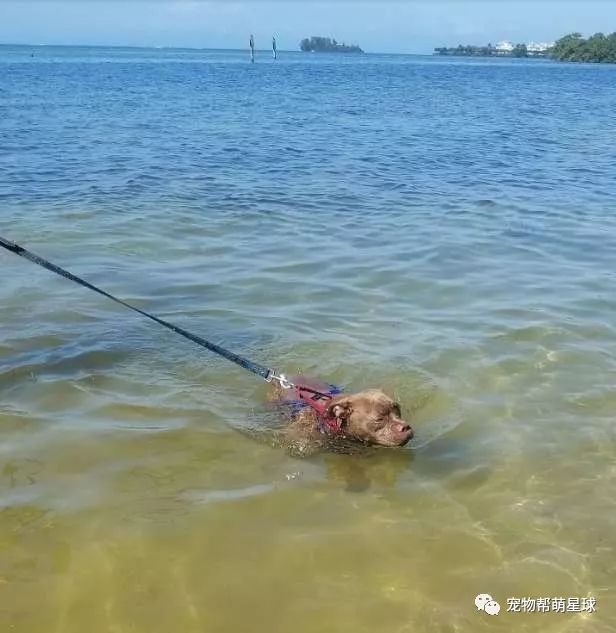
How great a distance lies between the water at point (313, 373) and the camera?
15.4ft

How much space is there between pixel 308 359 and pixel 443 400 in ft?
5.23

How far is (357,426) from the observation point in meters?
6.13

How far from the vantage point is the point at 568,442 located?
6453 millimetres

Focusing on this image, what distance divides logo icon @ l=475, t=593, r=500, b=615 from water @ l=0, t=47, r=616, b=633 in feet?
0.21

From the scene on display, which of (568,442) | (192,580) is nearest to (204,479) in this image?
(192,580)

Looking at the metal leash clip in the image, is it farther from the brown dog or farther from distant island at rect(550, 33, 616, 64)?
distant island at rect(550, 33, 616, 64)

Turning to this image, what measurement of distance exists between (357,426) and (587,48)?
170154mm

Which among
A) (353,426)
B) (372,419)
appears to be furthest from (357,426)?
(372,419)

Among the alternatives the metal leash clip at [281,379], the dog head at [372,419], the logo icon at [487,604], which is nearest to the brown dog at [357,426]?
the dog head at [372,419]

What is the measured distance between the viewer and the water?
4.69 meters

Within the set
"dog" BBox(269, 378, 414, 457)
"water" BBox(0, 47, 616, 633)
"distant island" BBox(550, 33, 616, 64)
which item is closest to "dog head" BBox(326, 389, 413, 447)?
"dog" BBox(269, 378, 414, 457)

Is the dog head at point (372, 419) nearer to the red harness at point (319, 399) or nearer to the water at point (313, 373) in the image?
the red harness at point (319, 399)

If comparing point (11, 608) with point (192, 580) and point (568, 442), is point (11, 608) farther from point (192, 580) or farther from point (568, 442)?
point (568, 442)

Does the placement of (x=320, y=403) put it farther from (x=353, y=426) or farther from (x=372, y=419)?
(x=372, y=419)
